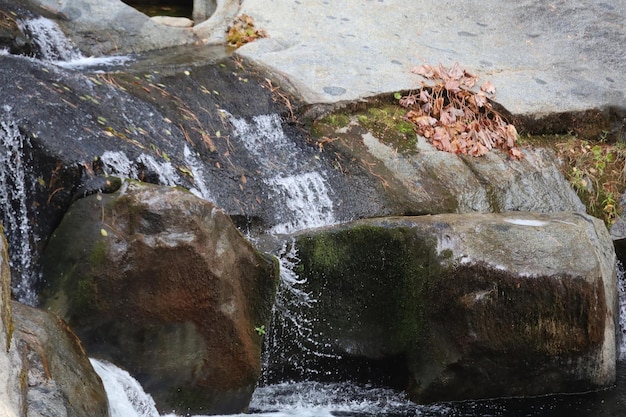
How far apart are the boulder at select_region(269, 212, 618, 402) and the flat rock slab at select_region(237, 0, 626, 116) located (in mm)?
2102

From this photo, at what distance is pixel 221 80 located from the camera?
7512mm

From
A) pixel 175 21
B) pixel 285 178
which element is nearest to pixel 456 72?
pixel 285 178

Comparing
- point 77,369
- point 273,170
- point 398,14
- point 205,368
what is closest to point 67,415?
point 77,369

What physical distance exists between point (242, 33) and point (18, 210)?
4206 mm

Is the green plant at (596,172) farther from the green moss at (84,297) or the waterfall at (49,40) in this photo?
the green moss at (84,297)

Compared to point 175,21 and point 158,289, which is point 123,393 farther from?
point 175,21

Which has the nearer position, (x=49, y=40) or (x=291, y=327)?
(x=291, y=327)

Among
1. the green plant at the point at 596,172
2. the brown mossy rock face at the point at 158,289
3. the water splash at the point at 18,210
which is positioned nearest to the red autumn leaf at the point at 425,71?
the green plant at the point at 596,172

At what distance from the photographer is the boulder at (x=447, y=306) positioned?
596 cm

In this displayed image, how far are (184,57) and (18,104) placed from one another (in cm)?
273

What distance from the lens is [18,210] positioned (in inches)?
204

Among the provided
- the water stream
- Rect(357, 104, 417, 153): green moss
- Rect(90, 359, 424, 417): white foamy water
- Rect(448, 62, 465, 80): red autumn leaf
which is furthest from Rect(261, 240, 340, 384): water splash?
Rect(448, 62, 465, 80): red autumn leaf

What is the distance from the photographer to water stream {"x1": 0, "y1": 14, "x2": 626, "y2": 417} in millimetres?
5113

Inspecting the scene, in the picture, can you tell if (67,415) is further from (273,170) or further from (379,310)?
(273,170)
